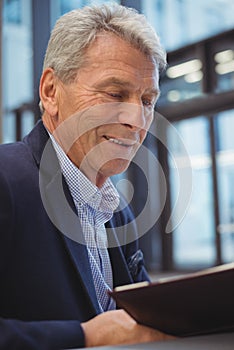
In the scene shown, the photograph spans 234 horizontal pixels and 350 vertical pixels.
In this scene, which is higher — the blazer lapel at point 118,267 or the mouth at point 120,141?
the mouth at point 120,141

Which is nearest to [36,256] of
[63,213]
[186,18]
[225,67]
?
[63,213]

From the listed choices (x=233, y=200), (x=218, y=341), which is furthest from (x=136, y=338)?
(x=233, y=200)

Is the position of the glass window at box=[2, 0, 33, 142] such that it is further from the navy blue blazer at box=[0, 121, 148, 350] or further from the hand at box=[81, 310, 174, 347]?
the hand at box=[81, 310, 174, 347]

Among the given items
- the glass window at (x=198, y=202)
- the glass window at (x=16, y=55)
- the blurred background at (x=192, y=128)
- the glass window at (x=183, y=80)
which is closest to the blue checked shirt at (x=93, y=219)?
the blurred background at (x=192, y=128)

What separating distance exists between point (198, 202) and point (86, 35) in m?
3.30

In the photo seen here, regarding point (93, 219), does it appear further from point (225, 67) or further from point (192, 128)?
point (192, 128)

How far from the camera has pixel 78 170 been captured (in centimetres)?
111

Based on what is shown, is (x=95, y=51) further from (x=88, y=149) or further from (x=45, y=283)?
(x=45, y=283)

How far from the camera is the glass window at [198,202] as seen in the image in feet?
14.0

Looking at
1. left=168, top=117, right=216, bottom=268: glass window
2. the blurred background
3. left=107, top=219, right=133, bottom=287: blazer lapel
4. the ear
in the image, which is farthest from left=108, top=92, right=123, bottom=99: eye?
left=168, top=117, right=216, bottom=268: glass window

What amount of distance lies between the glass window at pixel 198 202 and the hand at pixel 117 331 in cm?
342

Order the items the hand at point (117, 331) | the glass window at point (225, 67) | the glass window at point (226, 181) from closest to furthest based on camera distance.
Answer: the hand at point (117, 331) < the glass window at point (225, 67) < the glass window at point (226, 181)

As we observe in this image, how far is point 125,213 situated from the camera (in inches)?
52.2

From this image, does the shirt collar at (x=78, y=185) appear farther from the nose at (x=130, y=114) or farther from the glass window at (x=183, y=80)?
the glass window at (x=183, y=80)
